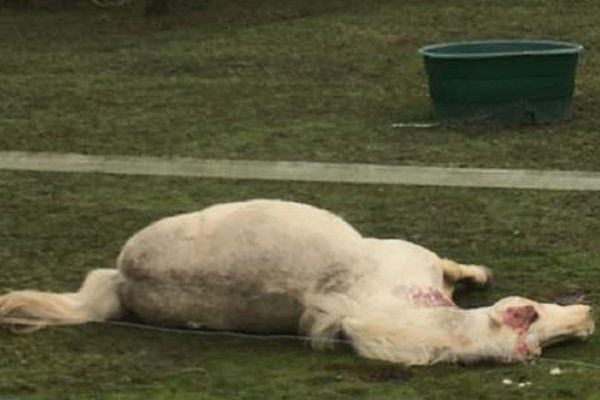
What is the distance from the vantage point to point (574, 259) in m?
6.05

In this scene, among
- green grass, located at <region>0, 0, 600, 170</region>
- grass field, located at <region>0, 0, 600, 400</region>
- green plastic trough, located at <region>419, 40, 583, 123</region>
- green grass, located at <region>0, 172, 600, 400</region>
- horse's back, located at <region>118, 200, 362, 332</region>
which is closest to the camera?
green grass, located at <region>0, 172, 600, 400</region>

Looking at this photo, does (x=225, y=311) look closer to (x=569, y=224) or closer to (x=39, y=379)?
(x=39, y=379)

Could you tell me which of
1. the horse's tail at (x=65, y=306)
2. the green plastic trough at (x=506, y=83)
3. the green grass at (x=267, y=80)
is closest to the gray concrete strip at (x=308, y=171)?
the green grass at (x=267, y=80)

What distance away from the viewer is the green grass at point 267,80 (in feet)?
30.2

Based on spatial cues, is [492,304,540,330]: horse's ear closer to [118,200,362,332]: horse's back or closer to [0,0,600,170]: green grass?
[118,200,362,332]: horse's back

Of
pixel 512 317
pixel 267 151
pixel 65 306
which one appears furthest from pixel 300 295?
pixel 267 151

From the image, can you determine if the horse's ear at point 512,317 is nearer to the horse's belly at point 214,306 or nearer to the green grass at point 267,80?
the horse's belly at point 214,306

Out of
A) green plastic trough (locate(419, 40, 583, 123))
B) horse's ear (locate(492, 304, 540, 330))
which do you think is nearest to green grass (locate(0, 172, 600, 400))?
horse's ear (locate(492, 304, 540, 330))

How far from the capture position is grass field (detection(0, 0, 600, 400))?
4629 millimetres

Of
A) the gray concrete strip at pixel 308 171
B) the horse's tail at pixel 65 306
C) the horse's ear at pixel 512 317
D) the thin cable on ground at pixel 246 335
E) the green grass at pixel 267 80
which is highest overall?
the horse's ear at pixel 512 317

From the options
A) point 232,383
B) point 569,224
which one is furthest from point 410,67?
point 232,383

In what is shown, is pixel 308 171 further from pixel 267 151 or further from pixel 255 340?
pixel 255 340

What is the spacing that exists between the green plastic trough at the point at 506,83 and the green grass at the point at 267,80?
174mm

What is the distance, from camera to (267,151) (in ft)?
29.6
